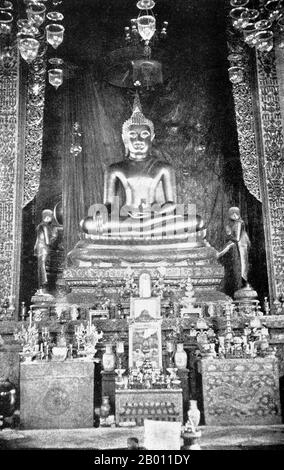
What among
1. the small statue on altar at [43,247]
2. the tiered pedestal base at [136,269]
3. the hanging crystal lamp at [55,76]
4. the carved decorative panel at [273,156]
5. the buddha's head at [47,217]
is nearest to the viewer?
the tiered pedestal base at [136,269]

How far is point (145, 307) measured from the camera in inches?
184

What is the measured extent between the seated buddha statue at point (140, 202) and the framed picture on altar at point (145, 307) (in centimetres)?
147

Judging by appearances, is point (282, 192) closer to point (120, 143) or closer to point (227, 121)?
point (227, 121)

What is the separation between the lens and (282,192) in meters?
5.91

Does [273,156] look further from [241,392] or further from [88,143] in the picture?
[241,392]

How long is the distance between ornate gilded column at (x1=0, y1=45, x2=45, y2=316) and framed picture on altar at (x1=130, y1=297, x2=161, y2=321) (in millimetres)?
1650

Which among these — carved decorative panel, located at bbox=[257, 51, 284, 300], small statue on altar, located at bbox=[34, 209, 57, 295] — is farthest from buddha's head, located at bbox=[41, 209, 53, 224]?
carved decorative panel, located at bbox=[257, 51, 284, 300]

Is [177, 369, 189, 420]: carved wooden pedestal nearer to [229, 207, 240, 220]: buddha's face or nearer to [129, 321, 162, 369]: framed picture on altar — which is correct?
[129, 321, 162, 369]: framed picture on altar

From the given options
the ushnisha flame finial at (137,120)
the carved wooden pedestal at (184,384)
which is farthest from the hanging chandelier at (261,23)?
the carved wooden pedestal at (184,384)

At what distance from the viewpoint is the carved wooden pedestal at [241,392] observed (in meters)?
3.99

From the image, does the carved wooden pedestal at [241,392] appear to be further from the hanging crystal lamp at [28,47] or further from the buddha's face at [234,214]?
the hanging crystal lamp at [28,47]

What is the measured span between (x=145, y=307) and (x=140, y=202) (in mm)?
2408

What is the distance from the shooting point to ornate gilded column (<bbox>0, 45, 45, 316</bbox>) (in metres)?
5.82

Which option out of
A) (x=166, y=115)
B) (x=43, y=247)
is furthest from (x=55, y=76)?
(x=43, y=247)
